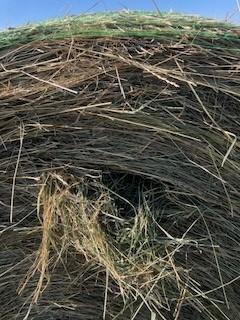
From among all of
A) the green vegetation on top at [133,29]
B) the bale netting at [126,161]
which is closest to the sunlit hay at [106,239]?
the bale netting at [126,161]

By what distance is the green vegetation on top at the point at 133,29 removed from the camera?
1597 millimetres

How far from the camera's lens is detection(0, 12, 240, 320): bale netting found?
1.59 meters

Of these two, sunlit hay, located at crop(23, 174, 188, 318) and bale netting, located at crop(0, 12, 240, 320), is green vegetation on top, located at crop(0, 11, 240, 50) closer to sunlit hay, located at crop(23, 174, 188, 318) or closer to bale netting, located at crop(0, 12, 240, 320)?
bale netting, located at crop(0, 12, 240, 320)

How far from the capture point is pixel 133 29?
1611 mm

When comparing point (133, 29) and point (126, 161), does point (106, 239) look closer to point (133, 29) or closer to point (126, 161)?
point (126, 161)

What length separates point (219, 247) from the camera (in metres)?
1.67

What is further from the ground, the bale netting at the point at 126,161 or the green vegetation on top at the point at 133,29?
the green vegetation on top at the point at 133,29

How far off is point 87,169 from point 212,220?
0.35 metres

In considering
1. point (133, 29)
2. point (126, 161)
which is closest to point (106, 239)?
point (126, 161)

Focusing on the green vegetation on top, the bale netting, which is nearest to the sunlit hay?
Result: the bale netting

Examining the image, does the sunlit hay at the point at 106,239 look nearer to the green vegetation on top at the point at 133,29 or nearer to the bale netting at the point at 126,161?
the bale netting at the point at 126,161

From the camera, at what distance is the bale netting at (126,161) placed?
1.59 m

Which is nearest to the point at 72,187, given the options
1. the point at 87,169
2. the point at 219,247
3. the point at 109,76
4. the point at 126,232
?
the point at 87,169

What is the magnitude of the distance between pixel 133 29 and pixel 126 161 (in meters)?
0.33
